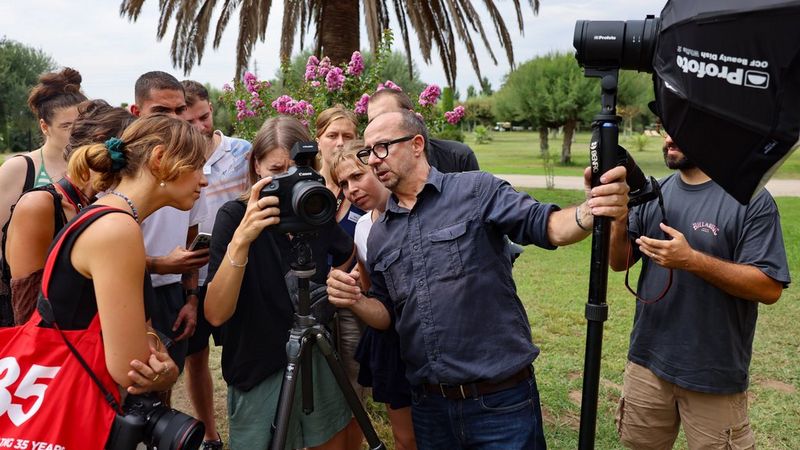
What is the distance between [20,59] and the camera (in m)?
31.1

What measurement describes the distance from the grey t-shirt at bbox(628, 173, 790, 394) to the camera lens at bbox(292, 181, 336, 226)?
4.80 ft

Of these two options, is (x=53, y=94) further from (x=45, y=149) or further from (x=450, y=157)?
(x=450, y=157)

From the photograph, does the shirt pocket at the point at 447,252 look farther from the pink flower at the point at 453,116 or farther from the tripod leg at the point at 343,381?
the pink flower at the point at 453,116

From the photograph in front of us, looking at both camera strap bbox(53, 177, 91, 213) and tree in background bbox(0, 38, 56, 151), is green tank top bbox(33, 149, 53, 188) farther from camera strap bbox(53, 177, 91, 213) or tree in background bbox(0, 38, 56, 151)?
tree in background bbox(0, 38, 56, 151)

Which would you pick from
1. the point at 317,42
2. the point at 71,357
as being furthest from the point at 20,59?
the point at 71,357

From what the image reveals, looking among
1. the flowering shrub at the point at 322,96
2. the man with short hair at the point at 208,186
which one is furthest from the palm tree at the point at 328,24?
the man with short hair at the point at 208,186

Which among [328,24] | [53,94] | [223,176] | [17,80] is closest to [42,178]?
[53,94]

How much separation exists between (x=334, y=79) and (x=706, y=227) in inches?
133

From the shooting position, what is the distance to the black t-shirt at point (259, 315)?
237 cm

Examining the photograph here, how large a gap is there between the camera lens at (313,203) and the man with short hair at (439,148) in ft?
5.33

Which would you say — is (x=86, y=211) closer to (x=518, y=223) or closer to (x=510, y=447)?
(x=518, y=223)

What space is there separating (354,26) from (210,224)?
6.14 metres

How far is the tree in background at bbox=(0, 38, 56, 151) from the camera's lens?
30.5m

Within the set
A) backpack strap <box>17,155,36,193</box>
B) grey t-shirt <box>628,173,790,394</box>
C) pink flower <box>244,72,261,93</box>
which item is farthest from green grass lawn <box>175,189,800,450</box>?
pink flower <box>244,72,261,93</box>
